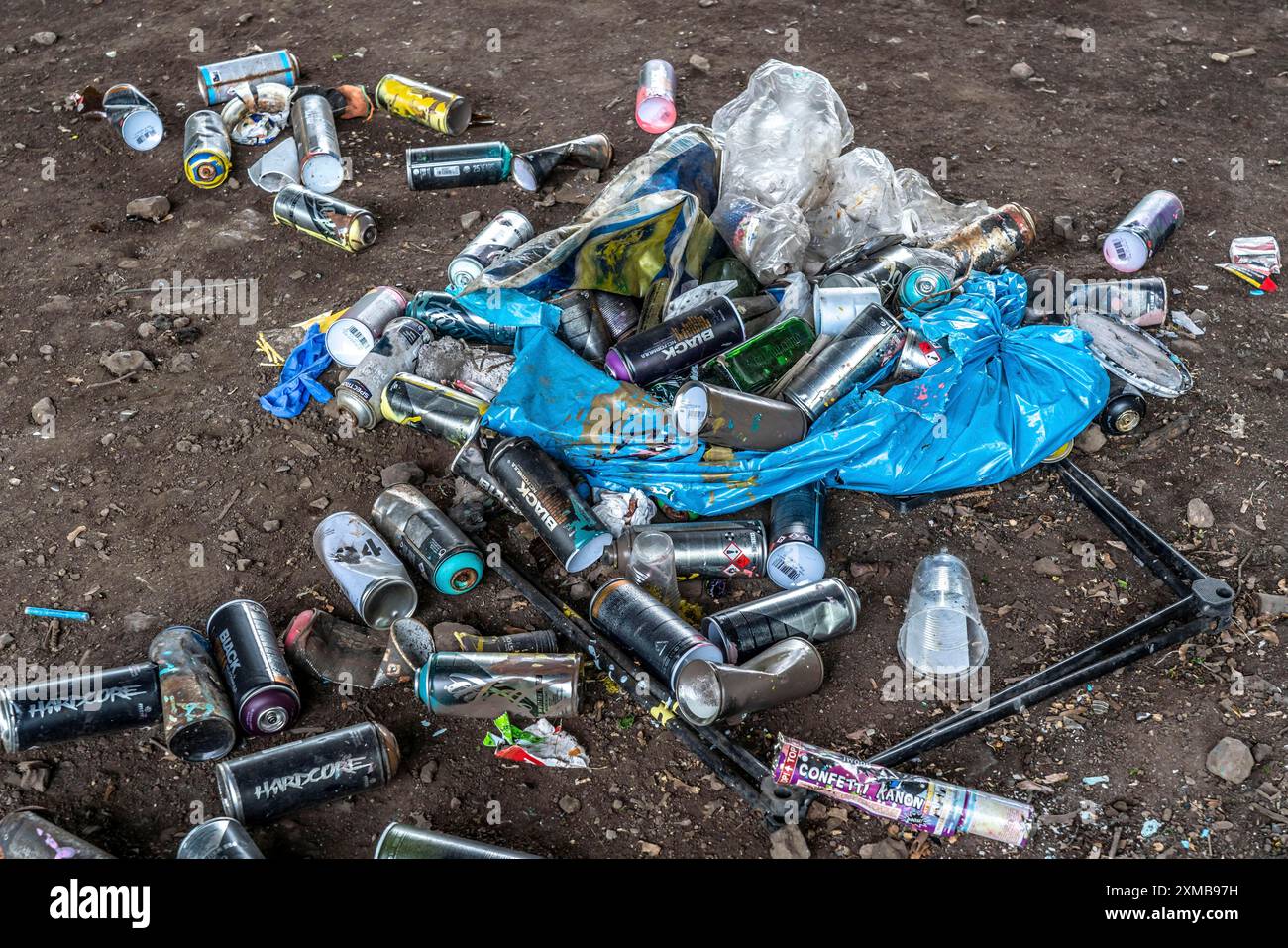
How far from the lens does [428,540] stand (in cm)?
295

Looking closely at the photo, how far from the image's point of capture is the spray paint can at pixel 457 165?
4504mm

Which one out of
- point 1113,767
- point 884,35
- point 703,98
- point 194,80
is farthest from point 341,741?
point 884,35

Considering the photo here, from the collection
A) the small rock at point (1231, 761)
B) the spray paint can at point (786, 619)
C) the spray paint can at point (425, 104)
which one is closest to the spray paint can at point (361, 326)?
the spray paint can at point (425, 104)

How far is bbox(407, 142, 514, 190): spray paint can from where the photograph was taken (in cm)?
450

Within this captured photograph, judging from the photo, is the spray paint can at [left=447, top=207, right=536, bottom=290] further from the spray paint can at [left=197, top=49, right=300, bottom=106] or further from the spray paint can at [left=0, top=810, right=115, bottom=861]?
the spray paint can at [left=0, top=810, right=115, bottom=861]

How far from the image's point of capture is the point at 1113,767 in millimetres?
2477

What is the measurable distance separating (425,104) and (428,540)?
2.78 metres

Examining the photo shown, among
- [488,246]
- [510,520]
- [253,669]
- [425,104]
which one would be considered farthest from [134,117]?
[253,669]

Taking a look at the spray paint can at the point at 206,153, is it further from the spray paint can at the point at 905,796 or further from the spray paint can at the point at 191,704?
the spray paint can at the point at 905,796

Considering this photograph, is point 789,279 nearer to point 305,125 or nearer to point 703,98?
point 703,98

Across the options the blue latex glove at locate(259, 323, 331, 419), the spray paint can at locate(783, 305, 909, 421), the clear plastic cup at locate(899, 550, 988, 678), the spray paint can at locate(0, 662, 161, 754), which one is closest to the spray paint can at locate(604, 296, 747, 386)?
the spray paint can at locate(783, 305, 909, 421)

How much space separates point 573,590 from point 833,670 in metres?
0.77

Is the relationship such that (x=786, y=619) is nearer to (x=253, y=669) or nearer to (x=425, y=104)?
(x=253, y=669)

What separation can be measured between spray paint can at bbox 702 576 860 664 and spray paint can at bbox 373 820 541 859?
766mm
